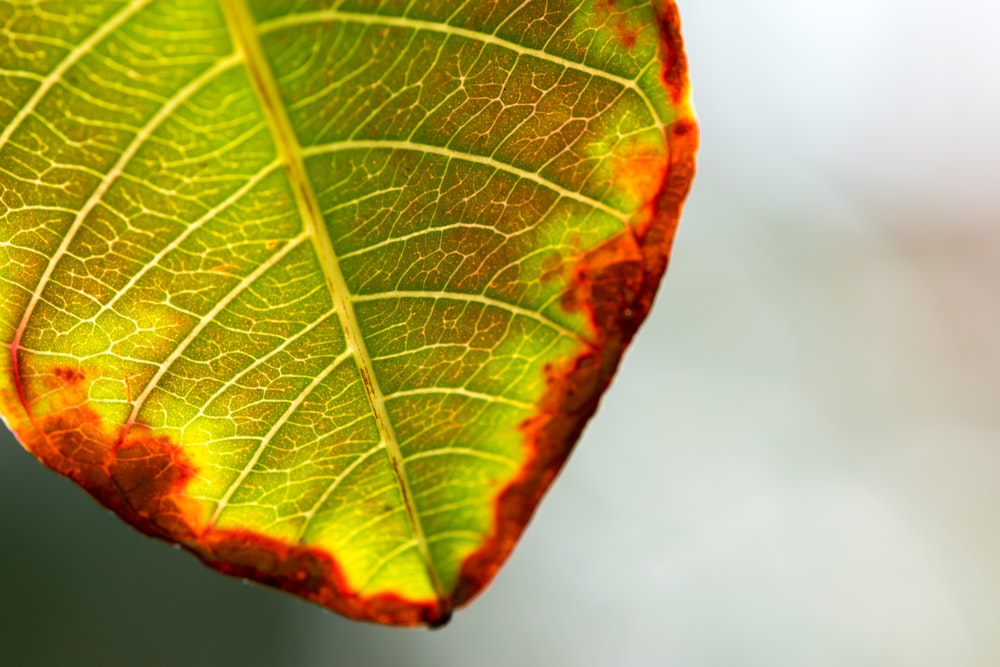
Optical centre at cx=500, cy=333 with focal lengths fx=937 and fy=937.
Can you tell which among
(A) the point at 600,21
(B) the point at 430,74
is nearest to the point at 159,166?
(B) the point at 430,74

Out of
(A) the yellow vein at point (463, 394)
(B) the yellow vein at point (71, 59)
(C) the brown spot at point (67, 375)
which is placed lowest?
(A) the yellow vein at point (463, 394)

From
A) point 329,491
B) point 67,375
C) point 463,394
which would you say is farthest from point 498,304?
point 67,375

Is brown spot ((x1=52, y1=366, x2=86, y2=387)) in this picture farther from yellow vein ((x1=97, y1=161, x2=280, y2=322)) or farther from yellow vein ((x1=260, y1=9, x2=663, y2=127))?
yellow vein ((x1=260, y1=9, x2=663, y2=127))

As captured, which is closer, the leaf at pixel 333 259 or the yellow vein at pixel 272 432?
the leaf at pixel 333 259

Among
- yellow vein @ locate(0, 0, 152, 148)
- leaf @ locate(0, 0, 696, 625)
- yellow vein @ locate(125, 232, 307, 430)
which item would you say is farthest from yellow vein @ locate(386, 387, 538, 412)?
yellow vein @ locate(0, 0, 152, 148)

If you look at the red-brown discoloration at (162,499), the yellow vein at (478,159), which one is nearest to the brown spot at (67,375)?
the red-brown discoloration at (162,499)

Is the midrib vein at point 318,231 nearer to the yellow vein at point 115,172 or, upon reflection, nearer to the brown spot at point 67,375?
the yellow vein at point 115,172

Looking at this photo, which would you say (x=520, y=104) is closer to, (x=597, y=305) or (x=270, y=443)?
(x=597, y=305)
